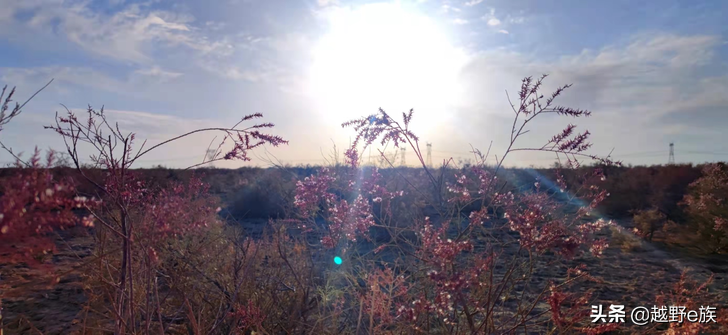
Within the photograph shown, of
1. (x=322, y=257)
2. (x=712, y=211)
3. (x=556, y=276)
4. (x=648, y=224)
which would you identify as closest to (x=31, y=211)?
(x=322, y=257)

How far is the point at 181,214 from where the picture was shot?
2137 mm

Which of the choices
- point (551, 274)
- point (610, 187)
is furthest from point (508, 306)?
point (610, 187)

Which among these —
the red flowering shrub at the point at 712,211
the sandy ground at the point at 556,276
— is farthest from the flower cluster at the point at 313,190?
the red flowering shrub at the point at 712,211

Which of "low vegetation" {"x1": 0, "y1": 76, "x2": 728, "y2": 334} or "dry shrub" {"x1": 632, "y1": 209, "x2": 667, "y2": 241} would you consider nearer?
"low vegetation" {"x1": 0, "y1": 76, "x2": 728, "y2": 334}

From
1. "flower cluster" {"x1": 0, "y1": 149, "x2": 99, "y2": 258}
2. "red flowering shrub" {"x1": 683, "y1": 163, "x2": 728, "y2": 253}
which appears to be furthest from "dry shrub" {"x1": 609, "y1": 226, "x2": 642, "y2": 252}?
"flower cluster" {"x1": 0, "y1": 149, "x2": 99, "y2": 258}

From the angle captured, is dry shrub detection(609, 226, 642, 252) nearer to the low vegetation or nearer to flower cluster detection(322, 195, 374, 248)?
the low vegetation

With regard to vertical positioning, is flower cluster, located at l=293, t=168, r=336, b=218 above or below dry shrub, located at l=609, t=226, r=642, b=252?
above

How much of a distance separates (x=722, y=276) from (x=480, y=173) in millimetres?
5307

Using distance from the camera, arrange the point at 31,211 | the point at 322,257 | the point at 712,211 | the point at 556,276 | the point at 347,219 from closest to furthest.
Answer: the point at 31,211
the point at 347,219
the point at 322,257
the point at 556,276
the point at 712,211

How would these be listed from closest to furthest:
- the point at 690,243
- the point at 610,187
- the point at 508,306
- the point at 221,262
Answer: the point at 221,262 < the point at 508,306 < the point at 690,243 < the point at 610,187

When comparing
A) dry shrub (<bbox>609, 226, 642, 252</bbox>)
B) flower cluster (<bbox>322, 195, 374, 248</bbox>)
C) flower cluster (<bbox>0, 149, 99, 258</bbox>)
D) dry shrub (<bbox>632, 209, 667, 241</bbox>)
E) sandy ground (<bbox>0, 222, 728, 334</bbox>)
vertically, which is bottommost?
sandy ground (<bbox>0, 222, 728, 334</bbox>)

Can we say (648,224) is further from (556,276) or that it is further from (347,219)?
(347,219)

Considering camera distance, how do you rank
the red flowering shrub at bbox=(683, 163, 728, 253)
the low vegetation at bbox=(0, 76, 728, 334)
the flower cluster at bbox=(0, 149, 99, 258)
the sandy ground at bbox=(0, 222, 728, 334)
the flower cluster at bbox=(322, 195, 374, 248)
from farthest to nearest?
the red flowering shrub at bbox=(683, 163, 728, 253) < the sandy ground at bbox=(0, 222, 728, 334) < the flower cluster at bbox=(322, 195, 374, 248) < the low vegetation at bbox=(0, 76, 728, 334) < the flower cluster at bbox=(0, 149, 99, 258)

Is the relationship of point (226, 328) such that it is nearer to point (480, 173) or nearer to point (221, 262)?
point (221, 262)
